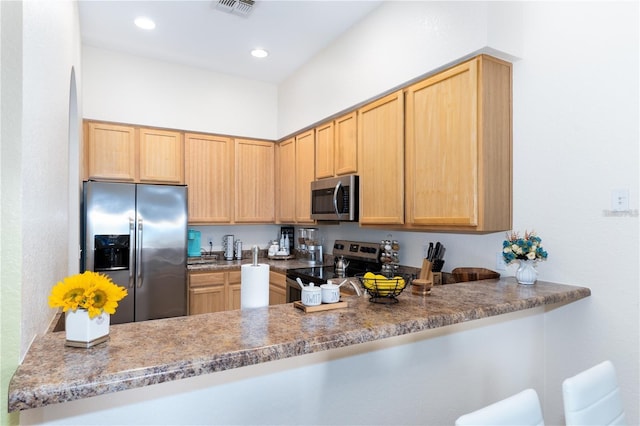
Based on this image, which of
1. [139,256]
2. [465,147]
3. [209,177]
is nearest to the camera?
[465,147]

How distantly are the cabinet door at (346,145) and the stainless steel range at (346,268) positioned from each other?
27.3 inches

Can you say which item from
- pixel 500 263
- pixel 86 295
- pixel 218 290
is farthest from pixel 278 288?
pixel 86 295

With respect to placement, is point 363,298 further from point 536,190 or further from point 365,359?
point 536,190

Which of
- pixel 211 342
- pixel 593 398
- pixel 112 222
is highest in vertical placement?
pixel 112 222

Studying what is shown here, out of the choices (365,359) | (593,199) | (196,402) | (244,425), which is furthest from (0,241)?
(593,199)

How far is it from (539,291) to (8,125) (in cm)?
207

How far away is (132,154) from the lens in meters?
3.55

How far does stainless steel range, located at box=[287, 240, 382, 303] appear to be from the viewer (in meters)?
3.12

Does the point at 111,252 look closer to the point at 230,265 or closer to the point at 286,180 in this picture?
the point at 230,265

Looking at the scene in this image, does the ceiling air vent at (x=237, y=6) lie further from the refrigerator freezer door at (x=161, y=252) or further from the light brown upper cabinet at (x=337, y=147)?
the refrigerator freezer door at (x=161, y=252)

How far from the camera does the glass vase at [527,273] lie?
1959mm

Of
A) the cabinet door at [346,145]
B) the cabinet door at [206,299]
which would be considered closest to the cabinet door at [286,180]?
the cabinet door at [346,145]

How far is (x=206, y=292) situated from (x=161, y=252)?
0.59 metres

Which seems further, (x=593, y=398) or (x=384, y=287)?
(x=384, y=287)
